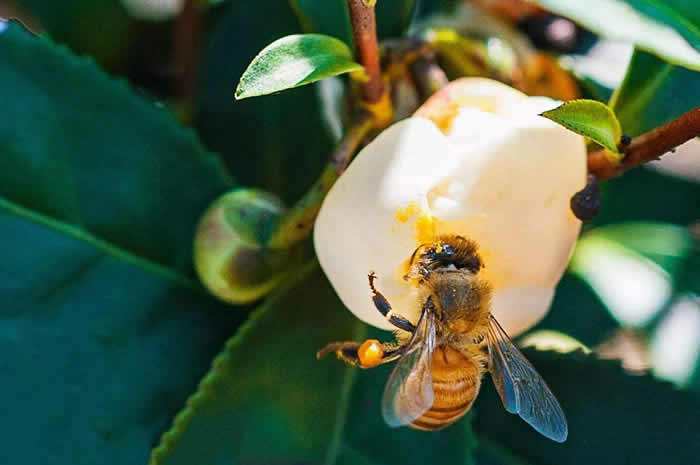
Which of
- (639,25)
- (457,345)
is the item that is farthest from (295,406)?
(639,25)

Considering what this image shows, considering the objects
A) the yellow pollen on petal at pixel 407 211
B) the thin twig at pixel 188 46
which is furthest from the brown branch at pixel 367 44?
the thin twig at pixel 188 46

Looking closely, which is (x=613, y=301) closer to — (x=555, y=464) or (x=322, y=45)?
(x=555, y=464)

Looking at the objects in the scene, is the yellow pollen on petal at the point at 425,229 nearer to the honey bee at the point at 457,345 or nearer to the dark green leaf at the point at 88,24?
the honey bee at the point at 457,345

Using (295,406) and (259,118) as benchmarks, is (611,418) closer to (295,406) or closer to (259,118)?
(295,406)

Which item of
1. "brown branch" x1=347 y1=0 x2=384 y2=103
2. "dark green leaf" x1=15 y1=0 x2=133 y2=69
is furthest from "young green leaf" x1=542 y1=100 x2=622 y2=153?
"dark green leaf" x1=15 y1=0 x2=133 y2=69

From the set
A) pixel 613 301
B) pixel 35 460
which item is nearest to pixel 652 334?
pixel 613 301

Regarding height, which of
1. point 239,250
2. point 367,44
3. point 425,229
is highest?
point 367,44
